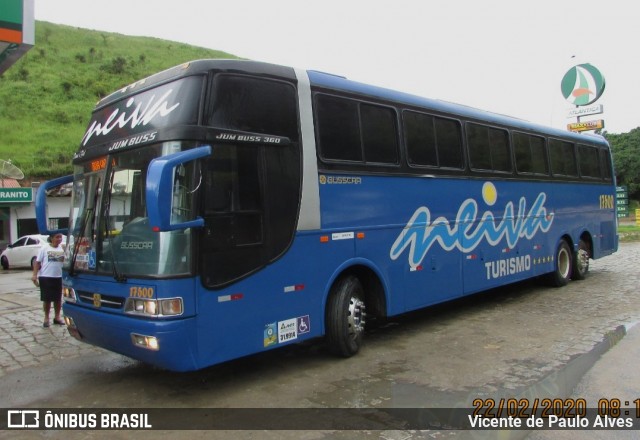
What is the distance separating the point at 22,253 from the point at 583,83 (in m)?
26.1

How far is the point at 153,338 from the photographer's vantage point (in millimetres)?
4539

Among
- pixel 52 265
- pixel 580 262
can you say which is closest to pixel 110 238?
pixel 52 265

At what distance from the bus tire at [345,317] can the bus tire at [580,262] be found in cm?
786

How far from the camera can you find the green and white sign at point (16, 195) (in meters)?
25.6

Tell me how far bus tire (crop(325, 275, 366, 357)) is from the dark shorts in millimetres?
5019

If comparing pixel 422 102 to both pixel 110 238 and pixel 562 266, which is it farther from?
pixel 562 266

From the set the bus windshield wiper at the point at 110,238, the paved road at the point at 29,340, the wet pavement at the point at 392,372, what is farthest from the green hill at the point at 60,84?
the bus windshield wiper at the point at 110,238

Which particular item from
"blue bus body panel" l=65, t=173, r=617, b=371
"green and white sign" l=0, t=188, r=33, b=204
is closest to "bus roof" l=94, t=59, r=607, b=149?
"blue bus body panel" l=65, t=173, r=617, b=371

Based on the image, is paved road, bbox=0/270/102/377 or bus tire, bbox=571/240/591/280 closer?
paved road, bbox=0/270/102/377

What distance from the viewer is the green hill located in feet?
118

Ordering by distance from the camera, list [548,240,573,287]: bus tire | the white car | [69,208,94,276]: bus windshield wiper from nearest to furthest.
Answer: [69,208,94,276]: bus windshield wiper, [548,240,573,287]: bus tire, the white car

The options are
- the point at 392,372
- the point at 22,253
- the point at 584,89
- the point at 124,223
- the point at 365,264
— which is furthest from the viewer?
the point at 584,89

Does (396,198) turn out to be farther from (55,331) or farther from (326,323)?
(55,331)

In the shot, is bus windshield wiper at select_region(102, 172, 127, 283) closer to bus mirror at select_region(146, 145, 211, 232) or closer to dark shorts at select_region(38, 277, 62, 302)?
bus mirror at select_region(146, 145, 211, 232)
